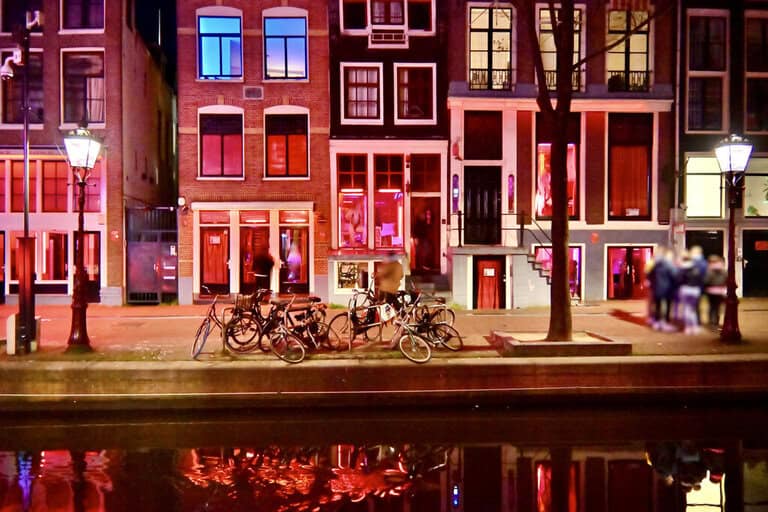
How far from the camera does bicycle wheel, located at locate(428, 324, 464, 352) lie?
1523cm

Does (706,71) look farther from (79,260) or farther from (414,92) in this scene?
(79,260)

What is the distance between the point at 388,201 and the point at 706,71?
12.8 metres

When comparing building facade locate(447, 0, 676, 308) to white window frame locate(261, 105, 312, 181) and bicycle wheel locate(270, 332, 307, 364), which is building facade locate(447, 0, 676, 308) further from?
bicycle wheel locate(270, 332, 307, 364)

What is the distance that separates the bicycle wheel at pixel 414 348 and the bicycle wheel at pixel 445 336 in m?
0.94

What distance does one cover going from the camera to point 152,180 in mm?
29906

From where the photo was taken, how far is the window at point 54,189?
2577cm

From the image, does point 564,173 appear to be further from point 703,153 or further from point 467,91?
point 703,153

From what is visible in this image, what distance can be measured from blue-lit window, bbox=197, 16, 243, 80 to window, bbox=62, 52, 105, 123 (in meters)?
3.68

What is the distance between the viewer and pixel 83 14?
2575cm

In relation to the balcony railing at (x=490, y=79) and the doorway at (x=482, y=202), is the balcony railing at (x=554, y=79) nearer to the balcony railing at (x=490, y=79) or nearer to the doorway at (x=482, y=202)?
the balcony railing at (x=490, y=79)

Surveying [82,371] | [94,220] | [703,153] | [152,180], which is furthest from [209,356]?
[703,153]

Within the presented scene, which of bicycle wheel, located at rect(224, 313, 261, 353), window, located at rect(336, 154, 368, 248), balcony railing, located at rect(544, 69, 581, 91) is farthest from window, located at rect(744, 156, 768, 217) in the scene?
bicycle wheel, located at rect(224, 313, 261, 353)

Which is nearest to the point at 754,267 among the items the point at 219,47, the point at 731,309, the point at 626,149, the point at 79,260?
the point at 626,149

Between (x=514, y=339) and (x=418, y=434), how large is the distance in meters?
3.84
